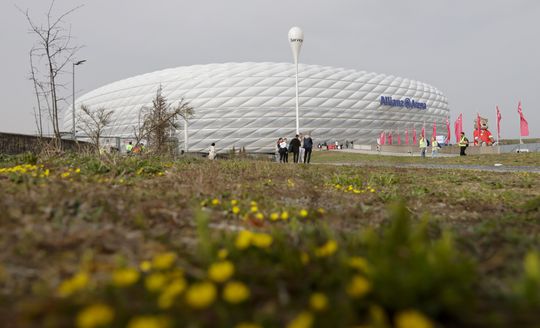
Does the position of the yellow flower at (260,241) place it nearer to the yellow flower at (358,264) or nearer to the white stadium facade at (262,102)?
the yellow flower at (358,264)

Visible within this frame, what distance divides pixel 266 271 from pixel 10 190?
9.87 feet

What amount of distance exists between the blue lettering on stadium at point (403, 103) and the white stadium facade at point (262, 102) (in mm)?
177

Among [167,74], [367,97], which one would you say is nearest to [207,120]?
[167,74]

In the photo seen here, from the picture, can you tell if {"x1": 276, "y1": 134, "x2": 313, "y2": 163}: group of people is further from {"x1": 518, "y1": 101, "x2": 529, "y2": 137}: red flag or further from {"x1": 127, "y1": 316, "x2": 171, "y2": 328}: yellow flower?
{"x1": 518, "y1": 101, "x2": 529, "y2": 137}: red flag

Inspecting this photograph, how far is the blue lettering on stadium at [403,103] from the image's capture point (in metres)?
64.0

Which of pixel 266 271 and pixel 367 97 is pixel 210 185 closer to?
pixel 266 271

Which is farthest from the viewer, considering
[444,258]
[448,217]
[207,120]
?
[207,120]

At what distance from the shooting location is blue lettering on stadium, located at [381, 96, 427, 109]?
64.0 m

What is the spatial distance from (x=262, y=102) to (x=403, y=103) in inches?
1074

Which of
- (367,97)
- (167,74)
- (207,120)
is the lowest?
(207,120)

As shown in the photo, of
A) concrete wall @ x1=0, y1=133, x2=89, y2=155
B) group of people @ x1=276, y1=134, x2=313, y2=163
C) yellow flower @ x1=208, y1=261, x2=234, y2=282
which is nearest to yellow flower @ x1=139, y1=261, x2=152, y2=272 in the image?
yellow flower @ x1=208, y1=261, x2=234, y2=282

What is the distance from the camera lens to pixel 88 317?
3.29ft

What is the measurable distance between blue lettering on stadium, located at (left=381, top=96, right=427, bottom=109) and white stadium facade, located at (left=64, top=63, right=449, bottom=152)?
177mm

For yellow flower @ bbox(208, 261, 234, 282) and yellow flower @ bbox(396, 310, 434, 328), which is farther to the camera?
yellow flower @ bbox(208, 261, 234, 282)
